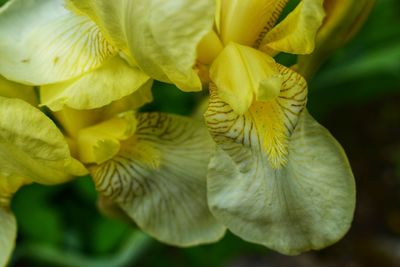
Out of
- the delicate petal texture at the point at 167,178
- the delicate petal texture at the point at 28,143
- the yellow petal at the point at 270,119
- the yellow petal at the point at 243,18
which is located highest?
the yellow petal at the point at 243,18

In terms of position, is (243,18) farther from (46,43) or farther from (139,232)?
(139,232)

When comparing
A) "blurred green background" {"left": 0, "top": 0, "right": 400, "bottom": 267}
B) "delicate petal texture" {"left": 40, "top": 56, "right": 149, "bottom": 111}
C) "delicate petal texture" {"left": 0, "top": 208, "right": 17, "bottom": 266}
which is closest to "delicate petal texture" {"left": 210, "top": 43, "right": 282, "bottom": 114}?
"delicate petal texture" {"left": 40, "top": 56, "right": 149, "bottom": 111}

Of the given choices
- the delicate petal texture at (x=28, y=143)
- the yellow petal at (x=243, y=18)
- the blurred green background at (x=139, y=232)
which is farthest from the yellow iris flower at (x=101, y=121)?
the blurred green background at (x=139, y=232)

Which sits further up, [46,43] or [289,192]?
[46,43]

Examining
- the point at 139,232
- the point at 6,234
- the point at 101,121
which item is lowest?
the point at 139,232

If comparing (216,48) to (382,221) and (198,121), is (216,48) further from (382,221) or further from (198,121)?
(382,221)

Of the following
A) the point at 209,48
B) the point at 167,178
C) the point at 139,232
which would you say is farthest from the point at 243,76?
the point at 139,232

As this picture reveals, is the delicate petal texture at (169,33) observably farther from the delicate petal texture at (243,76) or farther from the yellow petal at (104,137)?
the yellow petal at (104,137)
